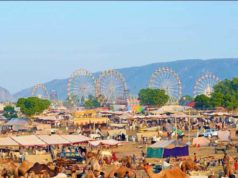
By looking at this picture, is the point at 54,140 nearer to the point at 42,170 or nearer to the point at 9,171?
the point at 9,171

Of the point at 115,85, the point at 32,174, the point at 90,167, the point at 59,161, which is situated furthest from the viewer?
the point at 115,85

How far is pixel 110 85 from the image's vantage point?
5925 inches

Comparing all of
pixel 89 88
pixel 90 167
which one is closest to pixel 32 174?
pixel 90 167

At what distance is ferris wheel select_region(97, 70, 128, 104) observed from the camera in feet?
474

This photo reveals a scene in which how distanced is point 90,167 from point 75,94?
139354mm

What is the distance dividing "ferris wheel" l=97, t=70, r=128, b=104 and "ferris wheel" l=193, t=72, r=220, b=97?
17.6 meters

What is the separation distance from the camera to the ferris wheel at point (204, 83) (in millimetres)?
166575

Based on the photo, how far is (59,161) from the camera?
38.3 m

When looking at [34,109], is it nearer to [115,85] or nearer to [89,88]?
[115,85]

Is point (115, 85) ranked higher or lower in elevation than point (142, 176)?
higher

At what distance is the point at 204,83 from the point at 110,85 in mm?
42365

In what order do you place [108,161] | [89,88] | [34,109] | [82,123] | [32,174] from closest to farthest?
[32,174] → [108,161] → [82,123] → [34,109] → [89,88]

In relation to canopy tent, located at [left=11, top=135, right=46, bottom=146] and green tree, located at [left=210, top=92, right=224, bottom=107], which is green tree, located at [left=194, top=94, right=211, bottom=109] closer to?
green tree, located at [left=210, top=92, right=224, bottom=107]

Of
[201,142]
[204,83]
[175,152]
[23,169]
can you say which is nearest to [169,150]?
[175,152]
